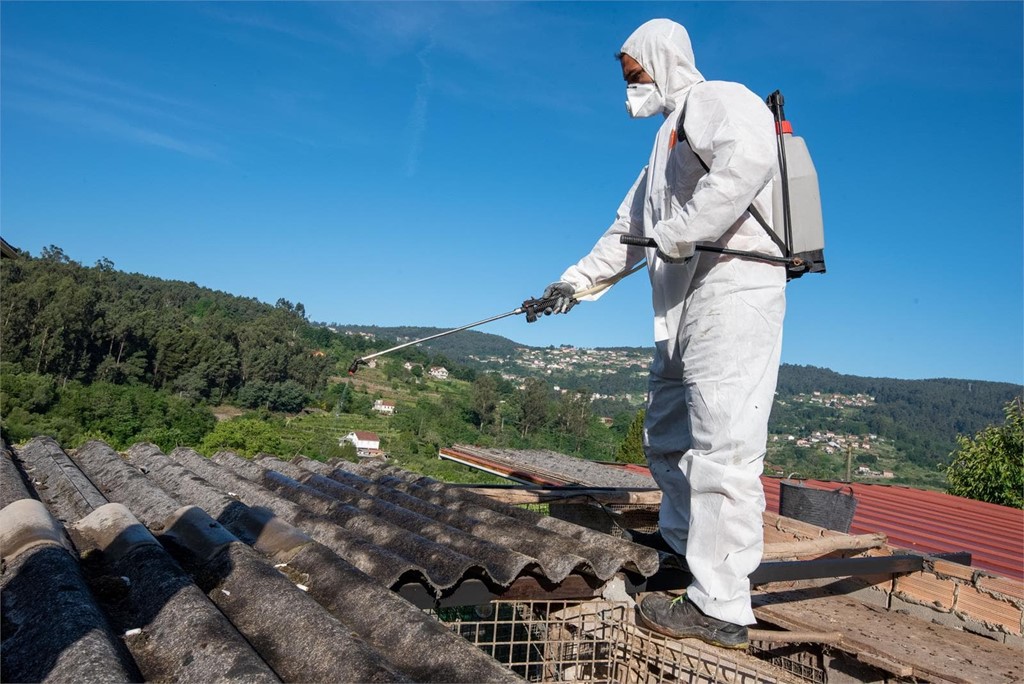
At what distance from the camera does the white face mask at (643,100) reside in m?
2.83

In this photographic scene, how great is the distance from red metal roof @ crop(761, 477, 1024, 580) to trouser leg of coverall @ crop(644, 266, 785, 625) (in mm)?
3021

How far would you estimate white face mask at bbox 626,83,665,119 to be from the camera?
2.83 meters

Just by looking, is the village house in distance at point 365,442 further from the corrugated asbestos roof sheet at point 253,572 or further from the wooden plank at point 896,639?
the wooden plank at point 896,639

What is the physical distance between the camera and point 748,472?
2422 millimetres

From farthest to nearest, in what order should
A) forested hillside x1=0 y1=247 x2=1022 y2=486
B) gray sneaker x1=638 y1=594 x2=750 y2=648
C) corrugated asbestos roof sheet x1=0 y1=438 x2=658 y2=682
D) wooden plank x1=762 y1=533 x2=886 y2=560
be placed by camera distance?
forested hillside x1=0 y1=247 x2=1022 y2=486 < wooden plank x1=762 y1=533 x2=886 y2=560 < gray sneaker x1=638 y1=594 x2=750 y2=648 < corrugated asbestos roof sheet x1=0 y1=438 x2=658 y2=682

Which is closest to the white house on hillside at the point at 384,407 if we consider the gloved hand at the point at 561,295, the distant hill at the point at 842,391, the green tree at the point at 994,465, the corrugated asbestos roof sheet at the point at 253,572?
the distant hill at the point at 842,391

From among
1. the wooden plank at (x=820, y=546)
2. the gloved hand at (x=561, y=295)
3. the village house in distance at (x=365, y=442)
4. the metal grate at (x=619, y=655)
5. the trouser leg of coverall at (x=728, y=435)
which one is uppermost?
the gloved hand at (x=561, y=295)

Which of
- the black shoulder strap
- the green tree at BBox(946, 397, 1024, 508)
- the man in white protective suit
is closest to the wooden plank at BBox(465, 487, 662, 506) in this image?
the man in white protective suit

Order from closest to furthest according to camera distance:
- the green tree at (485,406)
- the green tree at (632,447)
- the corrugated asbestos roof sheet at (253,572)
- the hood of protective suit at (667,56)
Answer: the corrugated asbestos roof sheet at (253,572) < the hood of protective suit at (667,56) < the green tree at (632,447) < the green tree at (485,406)

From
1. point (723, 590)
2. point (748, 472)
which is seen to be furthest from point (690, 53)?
point (723, 590)

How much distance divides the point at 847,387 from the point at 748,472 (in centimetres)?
8411

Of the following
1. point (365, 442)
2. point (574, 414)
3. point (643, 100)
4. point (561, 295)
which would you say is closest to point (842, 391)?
point (574, 414)

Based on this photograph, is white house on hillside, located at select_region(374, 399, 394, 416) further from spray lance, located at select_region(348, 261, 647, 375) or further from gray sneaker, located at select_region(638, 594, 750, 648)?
gray sneaker, located at select_region(638, 594, 750, 648)

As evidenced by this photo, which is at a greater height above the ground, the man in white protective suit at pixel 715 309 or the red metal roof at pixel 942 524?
the man in white protective suit at pixel 715 309
